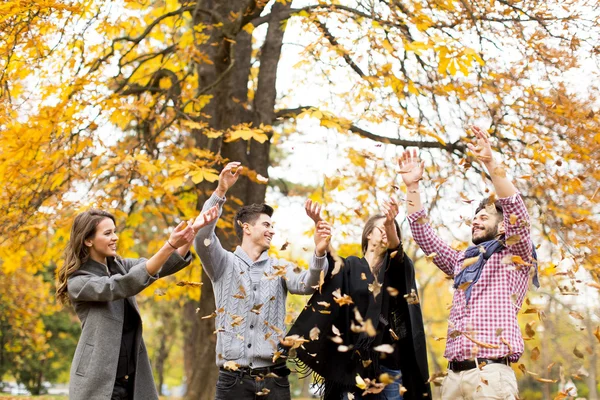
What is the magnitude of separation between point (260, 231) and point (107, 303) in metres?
0.97

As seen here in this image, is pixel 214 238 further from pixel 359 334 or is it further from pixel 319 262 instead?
pixel 359 334

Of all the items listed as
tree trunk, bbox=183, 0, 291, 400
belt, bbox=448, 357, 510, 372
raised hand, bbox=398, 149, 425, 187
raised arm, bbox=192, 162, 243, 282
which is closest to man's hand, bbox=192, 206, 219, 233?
raised arm, bbox=192, 162, 243, 282

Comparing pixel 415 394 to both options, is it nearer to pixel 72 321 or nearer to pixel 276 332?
pixel 276 332

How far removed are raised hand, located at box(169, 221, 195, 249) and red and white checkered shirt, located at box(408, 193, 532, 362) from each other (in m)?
1.39

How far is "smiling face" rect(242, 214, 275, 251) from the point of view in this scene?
13.6 ft

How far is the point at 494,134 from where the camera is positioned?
6.81 meters

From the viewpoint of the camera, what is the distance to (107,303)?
12.0 ft

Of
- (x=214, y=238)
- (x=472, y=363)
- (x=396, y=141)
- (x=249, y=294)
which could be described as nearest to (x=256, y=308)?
(x=249, y=294)

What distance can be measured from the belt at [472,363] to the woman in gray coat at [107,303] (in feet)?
4.86

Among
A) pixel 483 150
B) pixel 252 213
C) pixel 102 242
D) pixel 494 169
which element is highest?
pixel 483 150

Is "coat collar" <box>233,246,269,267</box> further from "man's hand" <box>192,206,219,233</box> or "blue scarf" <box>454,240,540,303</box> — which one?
"blue scarf" <box>454,240,540,303</box>

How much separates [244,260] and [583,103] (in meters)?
4.10

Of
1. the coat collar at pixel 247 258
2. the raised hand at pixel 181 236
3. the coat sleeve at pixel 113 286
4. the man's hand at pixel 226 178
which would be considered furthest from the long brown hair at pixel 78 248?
the coat collar at pixel 247 258

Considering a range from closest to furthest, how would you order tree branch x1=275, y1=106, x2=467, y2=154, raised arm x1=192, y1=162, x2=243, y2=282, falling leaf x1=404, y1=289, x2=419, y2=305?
falling leaf x1=404, y1=289, x2=419, y2=305 < raised arm x1=192, y1=162, x2=243, y2=282 < tree branch x1=275, y1=106, x2=467, y2=154
